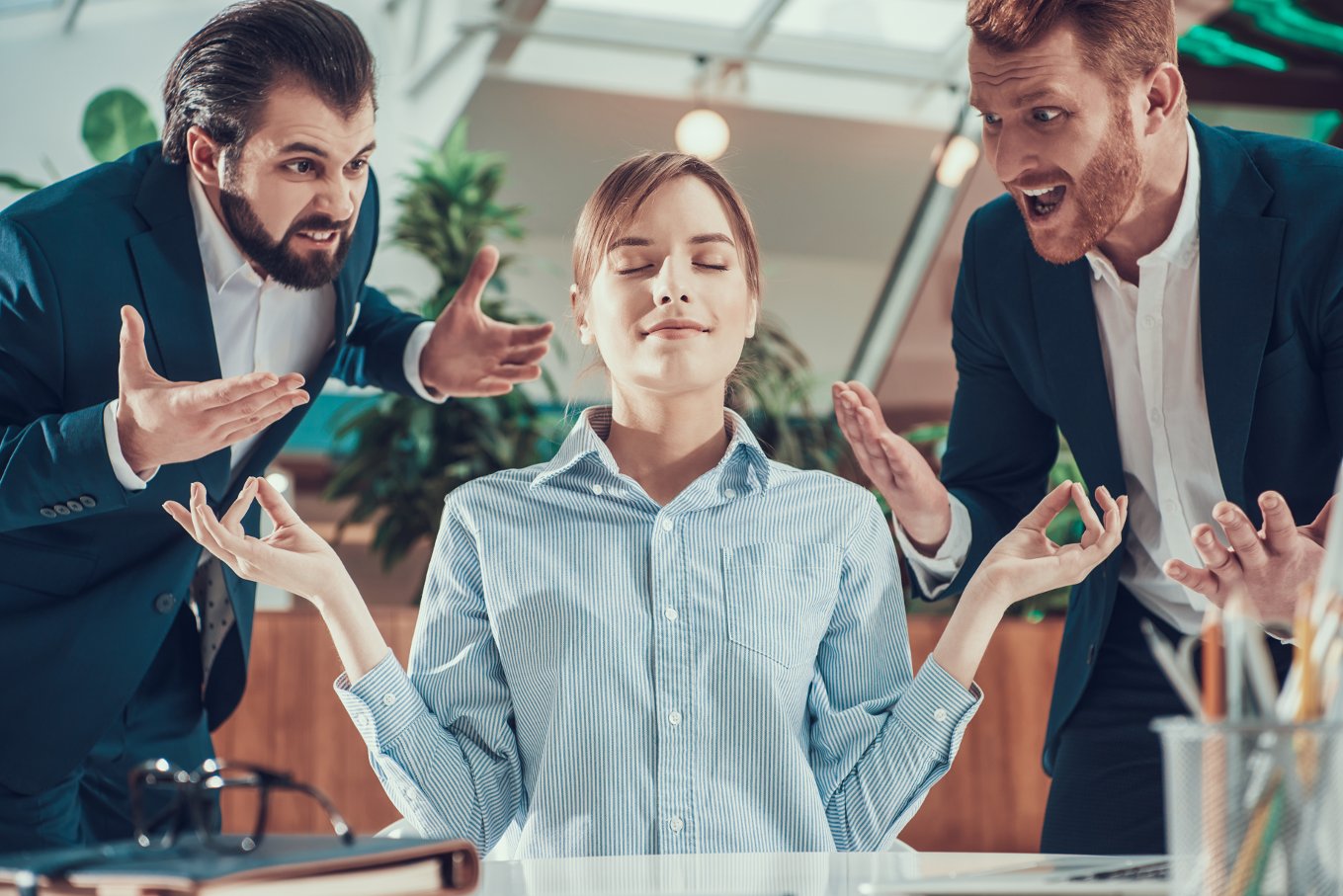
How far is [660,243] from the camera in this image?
4.85ft

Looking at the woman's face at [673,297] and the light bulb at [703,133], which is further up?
the light bulb at [703,133]

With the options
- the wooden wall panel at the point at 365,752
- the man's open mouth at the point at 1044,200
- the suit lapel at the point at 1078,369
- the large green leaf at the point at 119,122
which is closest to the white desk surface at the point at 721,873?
the suit lapel at the point at 1078,369

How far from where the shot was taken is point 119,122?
11.6 ft

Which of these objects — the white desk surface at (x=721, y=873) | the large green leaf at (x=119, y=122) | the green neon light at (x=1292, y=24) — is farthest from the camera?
the green neon light at (x=1292, y=24)

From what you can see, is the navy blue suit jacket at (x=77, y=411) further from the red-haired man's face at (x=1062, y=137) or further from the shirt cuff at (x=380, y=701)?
the red-haired man's face at (x=1062, y=137)

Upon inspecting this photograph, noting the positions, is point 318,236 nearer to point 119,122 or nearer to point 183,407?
point 183,407

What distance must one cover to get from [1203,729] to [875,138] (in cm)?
604

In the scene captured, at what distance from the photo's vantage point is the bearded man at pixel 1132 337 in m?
1.61

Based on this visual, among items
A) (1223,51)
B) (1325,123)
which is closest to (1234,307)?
(1223,51)

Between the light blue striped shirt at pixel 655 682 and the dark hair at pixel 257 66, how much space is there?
2.25 feet

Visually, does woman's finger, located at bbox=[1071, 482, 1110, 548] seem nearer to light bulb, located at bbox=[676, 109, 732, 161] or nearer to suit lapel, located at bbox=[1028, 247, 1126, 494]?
suit lapel, located at bbox=[1028, 247, 1126, 494]

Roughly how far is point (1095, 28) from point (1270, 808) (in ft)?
4.26

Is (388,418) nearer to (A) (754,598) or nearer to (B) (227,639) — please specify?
(B) (227,639)

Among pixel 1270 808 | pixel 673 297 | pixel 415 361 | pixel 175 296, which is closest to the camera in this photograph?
pixel 1270 808
